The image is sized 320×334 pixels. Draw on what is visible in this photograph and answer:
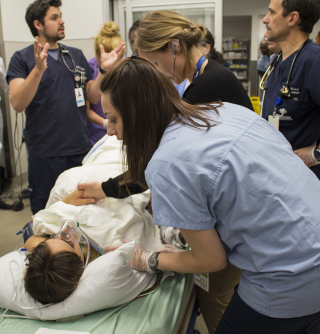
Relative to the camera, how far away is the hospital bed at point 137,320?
3.49ft

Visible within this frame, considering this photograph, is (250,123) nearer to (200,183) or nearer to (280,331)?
(200,183)

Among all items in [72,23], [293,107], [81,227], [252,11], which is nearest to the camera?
[81,227]

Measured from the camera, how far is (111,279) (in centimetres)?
114

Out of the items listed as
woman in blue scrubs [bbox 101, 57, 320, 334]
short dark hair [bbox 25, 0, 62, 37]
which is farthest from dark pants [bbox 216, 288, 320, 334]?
short dark hair [bbox 25, 0, 62, 37]

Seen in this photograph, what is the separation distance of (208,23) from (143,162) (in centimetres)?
386

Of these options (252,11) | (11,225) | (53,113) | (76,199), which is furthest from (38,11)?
(252,11)

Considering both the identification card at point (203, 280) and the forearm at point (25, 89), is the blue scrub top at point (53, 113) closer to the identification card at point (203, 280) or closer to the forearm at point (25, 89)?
the forearm at point (25, 89)

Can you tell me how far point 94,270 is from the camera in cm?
117

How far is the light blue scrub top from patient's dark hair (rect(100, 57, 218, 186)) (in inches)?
2.7

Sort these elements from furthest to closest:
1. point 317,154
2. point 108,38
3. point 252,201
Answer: point 108,38
point 317,154
point 252,201

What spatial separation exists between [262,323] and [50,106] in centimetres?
202

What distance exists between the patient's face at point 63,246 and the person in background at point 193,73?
27 cm

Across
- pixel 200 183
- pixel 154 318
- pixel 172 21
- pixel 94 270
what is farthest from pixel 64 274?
pixel 172 21

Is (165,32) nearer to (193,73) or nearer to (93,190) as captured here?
(193,73)
